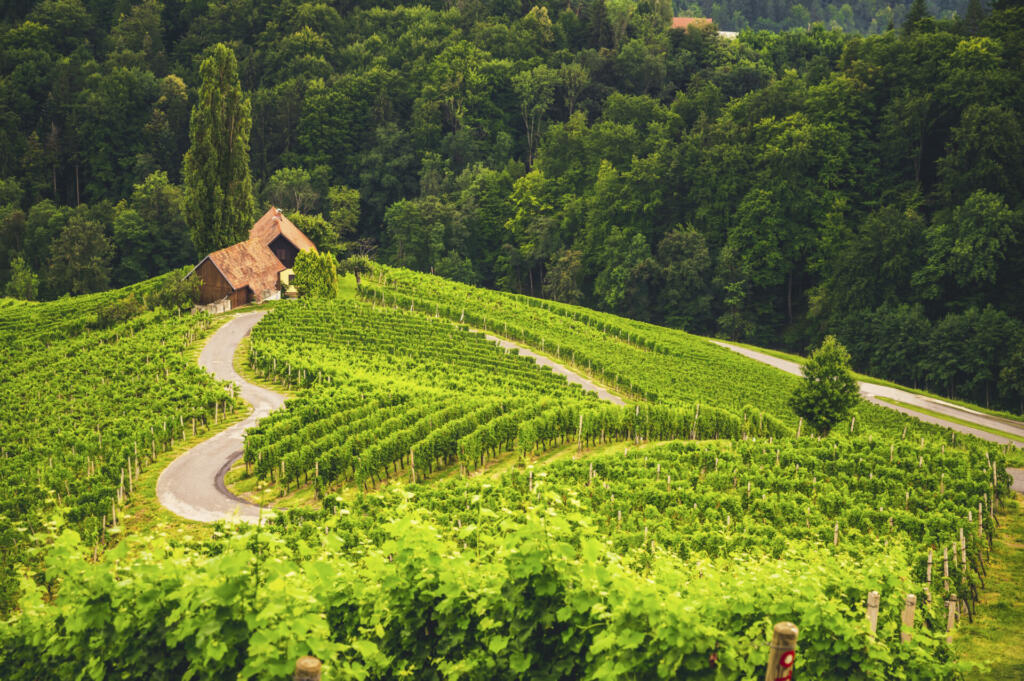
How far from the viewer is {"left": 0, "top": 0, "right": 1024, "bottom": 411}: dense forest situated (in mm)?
70500

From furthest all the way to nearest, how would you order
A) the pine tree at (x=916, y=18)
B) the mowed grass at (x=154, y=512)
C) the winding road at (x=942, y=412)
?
the pine tree at (x=916, y=18) < the winding road at (x=942, y=412) < the mowed grass at (x=154, y=512)

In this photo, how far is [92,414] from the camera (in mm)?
37875

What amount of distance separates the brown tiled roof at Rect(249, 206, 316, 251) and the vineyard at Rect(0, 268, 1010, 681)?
802 centimetres

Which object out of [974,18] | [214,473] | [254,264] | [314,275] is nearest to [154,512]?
[214,473]

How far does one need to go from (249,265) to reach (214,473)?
3471 cm

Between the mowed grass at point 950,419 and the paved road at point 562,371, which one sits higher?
the paved road at point 562,371

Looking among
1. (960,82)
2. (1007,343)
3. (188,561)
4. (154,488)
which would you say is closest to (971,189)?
(960,82)

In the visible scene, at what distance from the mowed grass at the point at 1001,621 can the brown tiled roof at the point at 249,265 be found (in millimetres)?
51671

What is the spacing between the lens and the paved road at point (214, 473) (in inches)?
1136

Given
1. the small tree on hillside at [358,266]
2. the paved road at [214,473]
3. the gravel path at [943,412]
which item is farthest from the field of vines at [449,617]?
the small tree on hillside at [358,266]

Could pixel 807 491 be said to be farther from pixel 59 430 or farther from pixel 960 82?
pixel 960 82

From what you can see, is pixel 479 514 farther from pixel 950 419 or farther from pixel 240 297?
pixel 240 297

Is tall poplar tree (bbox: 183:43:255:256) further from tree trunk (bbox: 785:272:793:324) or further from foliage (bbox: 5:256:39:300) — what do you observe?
tree trunk (bbox: 785:272:793:324)

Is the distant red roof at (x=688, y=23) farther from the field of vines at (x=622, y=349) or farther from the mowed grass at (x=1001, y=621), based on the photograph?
the mowed grass at (x=1001, y=621)
